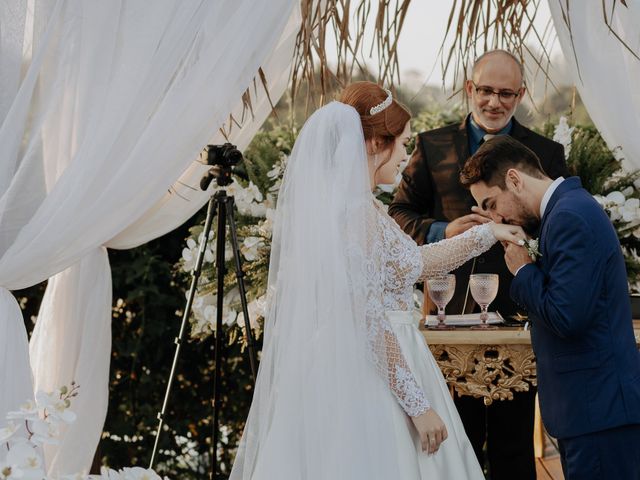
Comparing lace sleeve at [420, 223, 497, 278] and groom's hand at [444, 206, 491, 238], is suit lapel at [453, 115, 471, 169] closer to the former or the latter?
groom's hand at [444, 206, 491, 238]

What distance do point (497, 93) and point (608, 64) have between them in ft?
1.44

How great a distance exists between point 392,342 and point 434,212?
1506 millimetres

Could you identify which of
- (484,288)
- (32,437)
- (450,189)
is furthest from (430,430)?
(450,189)

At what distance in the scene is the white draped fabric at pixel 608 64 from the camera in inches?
145

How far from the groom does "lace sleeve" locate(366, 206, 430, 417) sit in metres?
0.39

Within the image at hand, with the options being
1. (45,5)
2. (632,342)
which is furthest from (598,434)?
(45,5)

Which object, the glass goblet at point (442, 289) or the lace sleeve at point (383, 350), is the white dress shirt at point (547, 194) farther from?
the glass goblet at point (442, 289)

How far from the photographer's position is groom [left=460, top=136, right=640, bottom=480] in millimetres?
2535

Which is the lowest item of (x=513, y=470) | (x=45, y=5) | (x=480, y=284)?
(x=513, y=470)

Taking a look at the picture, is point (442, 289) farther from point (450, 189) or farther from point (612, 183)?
point (612, 183)

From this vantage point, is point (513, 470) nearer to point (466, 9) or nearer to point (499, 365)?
point (499, 365)

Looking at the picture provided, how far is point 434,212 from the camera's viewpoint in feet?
13.3

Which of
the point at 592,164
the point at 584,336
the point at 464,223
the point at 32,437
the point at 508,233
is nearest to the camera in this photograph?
the point at 32,437

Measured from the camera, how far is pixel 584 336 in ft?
8.61
